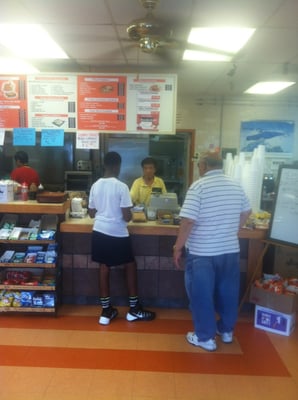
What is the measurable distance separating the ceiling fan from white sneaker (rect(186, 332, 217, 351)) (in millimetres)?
2340

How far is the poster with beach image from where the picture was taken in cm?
635

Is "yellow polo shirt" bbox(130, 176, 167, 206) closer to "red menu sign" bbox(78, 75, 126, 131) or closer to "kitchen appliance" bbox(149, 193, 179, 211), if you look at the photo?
"kitchen appliance" bbox(149, 193, 179, 211)

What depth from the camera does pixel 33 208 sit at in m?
3.22

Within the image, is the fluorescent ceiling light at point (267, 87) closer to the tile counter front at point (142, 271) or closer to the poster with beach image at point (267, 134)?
the poster with beach image at point (267, 134)

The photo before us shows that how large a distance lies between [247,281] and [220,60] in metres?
2.46

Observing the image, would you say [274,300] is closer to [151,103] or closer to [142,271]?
[142,271]

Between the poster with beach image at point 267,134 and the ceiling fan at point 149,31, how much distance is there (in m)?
4.02

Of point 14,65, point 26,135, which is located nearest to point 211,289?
point 26,135

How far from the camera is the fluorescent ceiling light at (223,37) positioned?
3082 mm

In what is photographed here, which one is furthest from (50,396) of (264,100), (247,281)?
(264,100)

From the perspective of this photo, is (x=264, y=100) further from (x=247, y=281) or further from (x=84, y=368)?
(x=84, y=368)

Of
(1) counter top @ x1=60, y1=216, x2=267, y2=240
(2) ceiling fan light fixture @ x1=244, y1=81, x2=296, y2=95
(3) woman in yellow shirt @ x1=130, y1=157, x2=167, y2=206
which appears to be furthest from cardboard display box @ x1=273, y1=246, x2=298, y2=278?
(2) ceiling fan light fixture @ x1=244, y1=81, x2=296, y2=95

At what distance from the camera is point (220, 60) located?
12.9ft

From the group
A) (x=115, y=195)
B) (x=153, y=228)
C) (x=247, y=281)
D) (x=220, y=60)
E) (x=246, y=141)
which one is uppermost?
(x=220, y=60)
